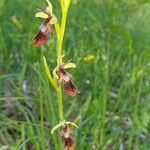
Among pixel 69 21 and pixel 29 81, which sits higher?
pixel 69 21

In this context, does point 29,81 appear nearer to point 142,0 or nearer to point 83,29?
point 83,29

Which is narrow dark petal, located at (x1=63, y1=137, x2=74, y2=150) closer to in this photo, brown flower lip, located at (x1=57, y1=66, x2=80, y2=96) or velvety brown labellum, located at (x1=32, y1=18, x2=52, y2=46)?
brown flower lip, located at (x1=57, y1=66, x2=80, y2=96)

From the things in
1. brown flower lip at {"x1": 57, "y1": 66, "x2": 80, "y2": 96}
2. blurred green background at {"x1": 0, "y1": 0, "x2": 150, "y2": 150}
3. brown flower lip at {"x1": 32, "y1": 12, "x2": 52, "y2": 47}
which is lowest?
blurred green background at {"x1": 0, "y1": 0, "x2": 150, "y2": 150}

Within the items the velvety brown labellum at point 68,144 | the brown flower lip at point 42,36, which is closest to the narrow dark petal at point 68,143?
the velvety brown labellum at point 68,144

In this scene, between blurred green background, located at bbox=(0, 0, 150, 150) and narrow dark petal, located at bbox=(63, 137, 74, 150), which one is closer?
narrow dark petal, located at bbox=(63, 137, 74, 150)

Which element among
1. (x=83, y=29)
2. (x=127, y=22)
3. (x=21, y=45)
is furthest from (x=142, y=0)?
(x=21, y=45)

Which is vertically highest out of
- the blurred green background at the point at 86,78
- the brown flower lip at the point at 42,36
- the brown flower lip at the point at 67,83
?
the brown flower lip at the point at 42,36

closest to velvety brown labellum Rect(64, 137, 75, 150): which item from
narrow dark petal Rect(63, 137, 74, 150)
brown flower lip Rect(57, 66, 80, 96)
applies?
narrow dark petal Rect(63, 137, 74, 150)

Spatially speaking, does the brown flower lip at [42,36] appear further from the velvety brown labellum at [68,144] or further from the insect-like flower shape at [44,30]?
the velvety brown labellum at [68,144]
